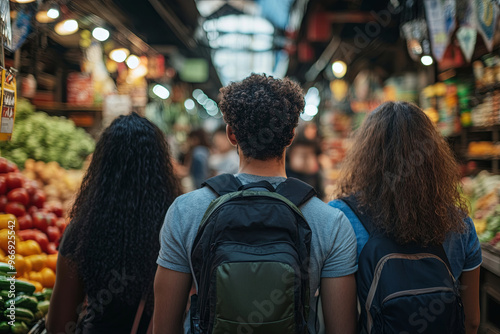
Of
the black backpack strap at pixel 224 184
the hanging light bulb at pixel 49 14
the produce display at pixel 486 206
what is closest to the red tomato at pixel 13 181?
the hanging light bulb at pixel 49 14

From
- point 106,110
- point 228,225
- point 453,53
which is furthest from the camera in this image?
point 106,110

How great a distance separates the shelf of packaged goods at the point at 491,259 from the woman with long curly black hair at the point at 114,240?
2.76 metres

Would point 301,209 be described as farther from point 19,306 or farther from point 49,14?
point 49,14

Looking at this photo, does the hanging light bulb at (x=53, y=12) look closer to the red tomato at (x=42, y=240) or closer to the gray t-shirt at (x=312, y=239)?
the red tomato at (x=42, y=240)

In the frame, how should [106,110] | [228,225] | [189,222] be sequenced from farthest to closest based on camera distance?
[106,110] → [189,222] → [228,225]

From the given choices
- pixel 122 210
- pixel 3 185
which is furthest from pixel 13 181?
pixel 122 210

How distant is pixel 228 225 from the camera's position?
1.56m

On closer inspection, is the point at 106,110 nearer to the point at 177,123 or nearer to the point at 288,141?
the point at 288,141

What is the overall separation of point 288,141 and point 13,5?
106 inches

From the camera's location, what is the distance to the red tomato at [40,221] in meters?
3.33

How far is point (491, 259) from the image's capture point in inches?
138

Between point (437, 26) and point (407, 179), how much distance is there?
3871 millimetres

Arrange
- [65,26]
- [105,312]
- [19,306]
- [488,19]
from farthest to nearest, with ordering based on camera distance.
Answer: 1. [65,26]
2. [488,19]
3. [19,306]
4. [105,312]

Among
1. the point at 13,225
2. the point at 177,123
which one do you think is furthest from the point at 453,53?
the point at 177,123
